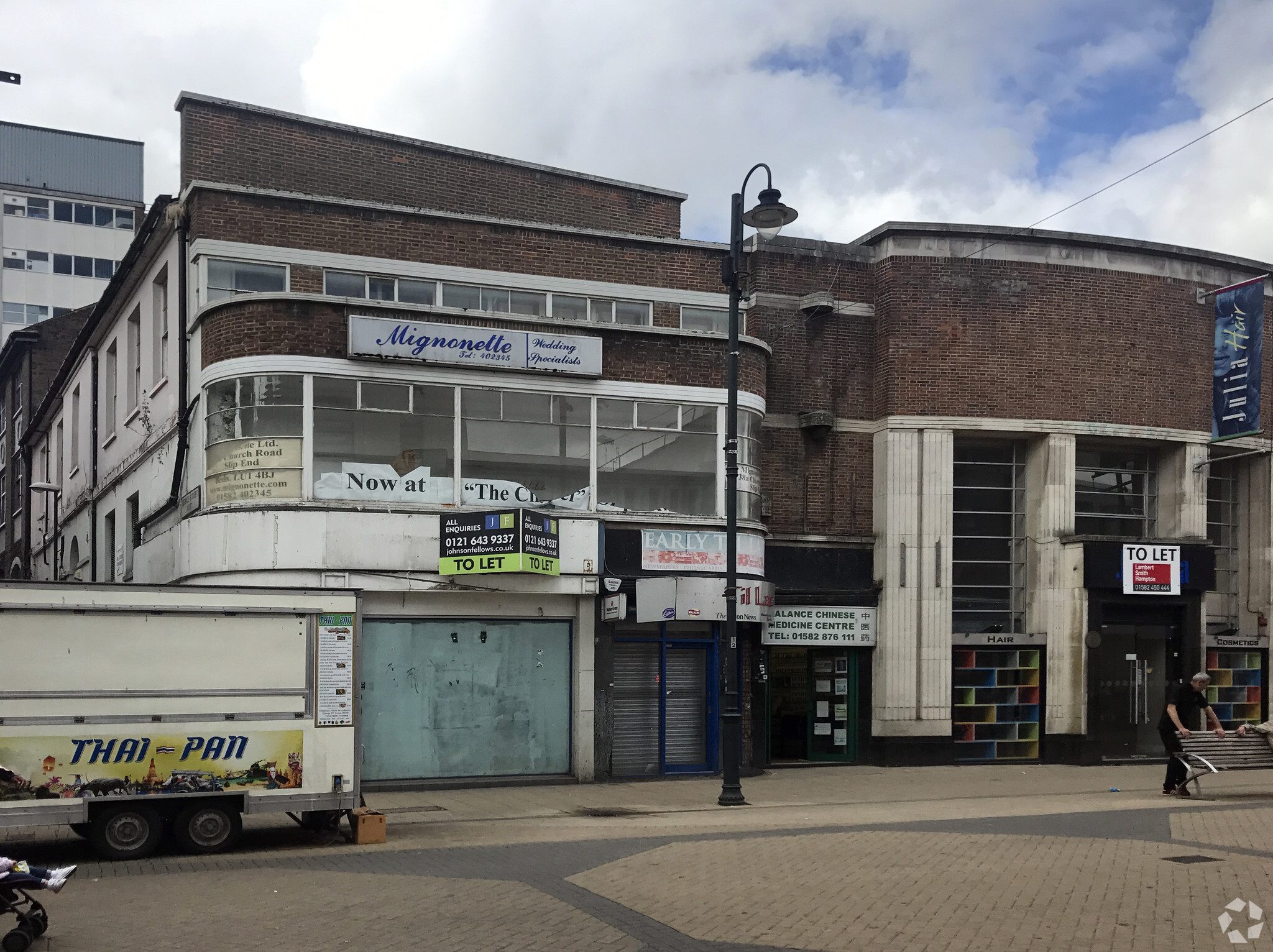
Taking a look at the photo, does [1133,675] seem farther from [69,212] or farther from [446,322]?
[69,212]

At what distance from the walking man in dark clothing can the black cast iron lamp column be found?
19.0 feet

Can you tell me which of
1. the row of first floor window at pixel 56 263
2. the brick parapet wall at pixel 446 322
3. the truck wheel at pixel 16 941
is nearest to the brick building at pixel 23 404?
the brick parapet wall at pixel 446 322

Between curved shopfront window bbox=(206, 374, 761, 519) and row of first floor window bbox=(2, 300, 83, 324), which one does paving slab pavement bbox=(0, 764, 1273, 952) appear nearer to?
curved shopfront window bbox=(206, 374, 761, 519)

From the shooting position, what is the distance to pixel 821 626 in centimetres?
2283

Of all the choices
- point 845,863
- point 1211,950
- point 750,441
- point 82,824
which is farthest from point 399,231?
point 1211,950

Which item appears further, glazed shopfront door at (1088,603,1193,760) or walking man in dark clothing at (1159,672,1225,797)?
glazed shopfront door at (1088,603,1193,760)

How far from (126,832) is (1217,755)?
1357 cm

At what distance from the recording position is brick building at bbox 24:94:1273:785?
1908 cm

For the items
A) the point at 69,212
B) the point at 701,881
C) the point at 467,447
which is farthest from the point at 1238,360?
the point at 69,212

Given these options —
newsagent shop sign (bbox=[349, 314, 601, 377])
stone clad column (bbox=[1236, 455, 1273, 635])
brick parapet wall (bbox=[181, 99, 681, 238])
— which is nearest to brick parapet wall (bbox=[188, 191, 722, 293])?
brick parapet wall (bbox=[181, 99, 681, 238])

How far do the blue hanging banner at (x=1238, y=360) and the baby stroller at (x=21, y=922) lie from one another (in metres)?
21.6

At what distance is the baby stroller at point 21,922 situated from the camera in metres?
8.40

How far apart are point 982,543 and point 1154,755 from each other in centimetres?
497

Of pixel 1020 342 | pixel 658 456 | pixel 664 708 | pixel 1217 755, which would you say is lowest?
pixel 1217 755
